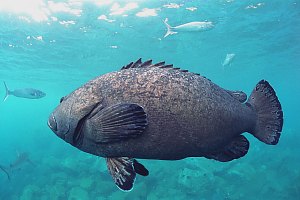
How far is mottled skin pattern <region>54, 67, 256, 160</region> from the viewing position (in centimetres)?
231

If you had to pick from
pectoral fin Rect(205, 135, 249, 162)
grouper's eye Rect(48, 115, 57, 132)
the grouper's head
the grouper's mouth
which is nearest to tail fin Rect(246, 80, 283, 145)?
pectoral fin Rect(205, 135, 249, 162)

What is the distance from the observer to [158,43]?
2798 cm

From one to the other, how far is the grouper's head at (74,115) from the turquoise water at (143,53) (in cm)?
1100

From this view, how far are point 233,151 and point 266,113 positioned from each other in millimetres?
585

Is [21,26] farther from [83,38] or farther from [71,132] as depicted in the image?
[71,132]

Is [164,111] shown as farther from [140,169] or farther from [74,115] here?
[74,115]

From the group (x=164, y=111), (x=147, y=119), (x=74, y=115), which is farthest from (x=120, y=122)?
(x=74, y=115)

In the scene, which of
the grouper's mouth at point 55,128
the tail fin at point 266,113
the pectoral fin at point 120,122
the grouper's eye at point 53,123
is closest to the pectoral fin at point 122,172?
the pectoral fin at point 120,122

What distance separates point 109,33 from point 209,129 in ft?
73.4

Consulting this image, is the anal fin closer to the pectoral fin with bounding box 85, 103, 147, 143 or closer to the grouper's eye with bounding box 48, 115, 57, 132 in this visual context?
the pectoral fin with bounding box 85, 103, 147, 143

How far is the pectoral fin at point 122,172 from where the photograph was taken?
2365 mm

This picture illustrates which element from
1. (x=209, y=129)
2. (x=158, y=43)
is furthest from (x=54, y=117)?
(x=158, y=43)

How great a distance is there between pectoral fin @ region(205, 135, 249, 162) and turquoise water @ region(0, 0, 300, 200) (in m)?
10.8

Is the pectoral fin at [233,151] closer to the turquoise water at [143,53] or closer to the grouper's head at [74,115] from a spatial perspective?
the grouper's head at [74,115]
